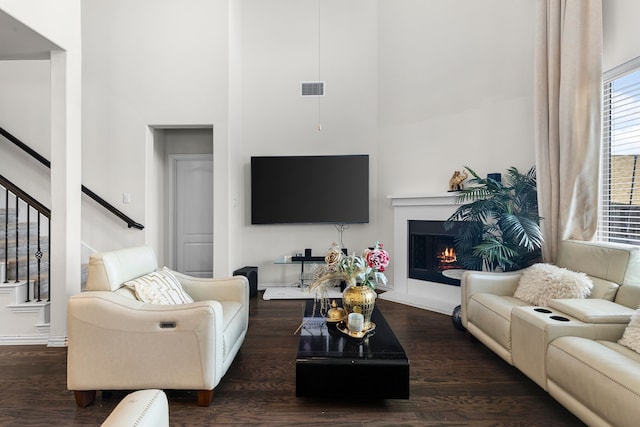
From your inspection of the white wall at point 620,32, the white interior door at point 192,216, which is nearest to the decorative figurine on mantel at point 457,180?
the white wall at point 620,32

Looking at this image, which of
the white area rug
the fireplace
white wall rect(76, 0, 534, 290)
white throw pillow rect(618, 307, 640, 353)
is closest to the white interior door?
white wall rect(76, 0, 534, 290)

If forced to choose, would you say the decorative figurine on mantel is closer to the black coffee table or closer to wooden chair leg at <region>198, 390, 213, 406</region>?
the black coffee table

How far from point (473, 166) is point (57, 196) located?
4328mm

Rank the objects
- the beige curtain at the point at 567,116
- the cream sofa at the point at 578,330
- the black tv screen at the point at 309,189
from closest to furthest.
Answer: the cream sofa at the point at 578,330
the beige curtain at the point at 567,116
the black tv screen at the point at 309,189

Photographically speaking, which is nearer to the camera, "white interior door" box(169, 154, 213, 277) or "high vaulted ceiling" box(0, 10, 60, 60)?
"high vaulted ceiling" box(0, 10, 60, 60)

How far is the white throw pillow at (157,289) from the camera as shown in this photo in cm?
211

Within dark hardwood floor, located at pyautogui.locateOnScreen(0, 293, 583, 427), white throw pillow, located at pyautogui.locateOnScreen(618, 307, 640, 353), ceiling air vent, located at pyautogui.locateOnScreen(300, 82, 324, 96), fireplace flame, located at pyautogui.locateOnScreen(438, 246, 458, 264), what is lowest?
dark hardwood floor, located at pyautogui.locateOnScreen(0, 293, 583, 427)

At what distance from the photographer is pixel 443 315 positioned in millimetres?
3699

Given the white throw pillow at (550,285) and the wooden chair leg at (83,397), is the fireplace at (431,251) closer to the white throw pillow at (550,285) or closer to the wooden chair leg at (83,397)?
the white throw pillow at (550,285)

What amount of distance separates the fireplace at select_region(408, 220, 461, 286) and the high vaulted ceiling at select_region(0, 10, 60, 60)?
4173 millimetres

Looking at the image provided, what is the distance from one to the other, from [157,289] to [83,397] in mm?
706

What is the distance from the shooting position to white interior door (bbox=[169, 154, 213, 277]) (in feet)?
15.9

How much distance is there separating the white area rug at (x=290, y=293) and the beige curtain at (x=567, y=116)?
2585 mm

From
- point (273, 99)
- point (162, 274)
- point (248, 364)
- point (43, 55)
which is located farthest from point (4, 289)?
point (273, 99)
